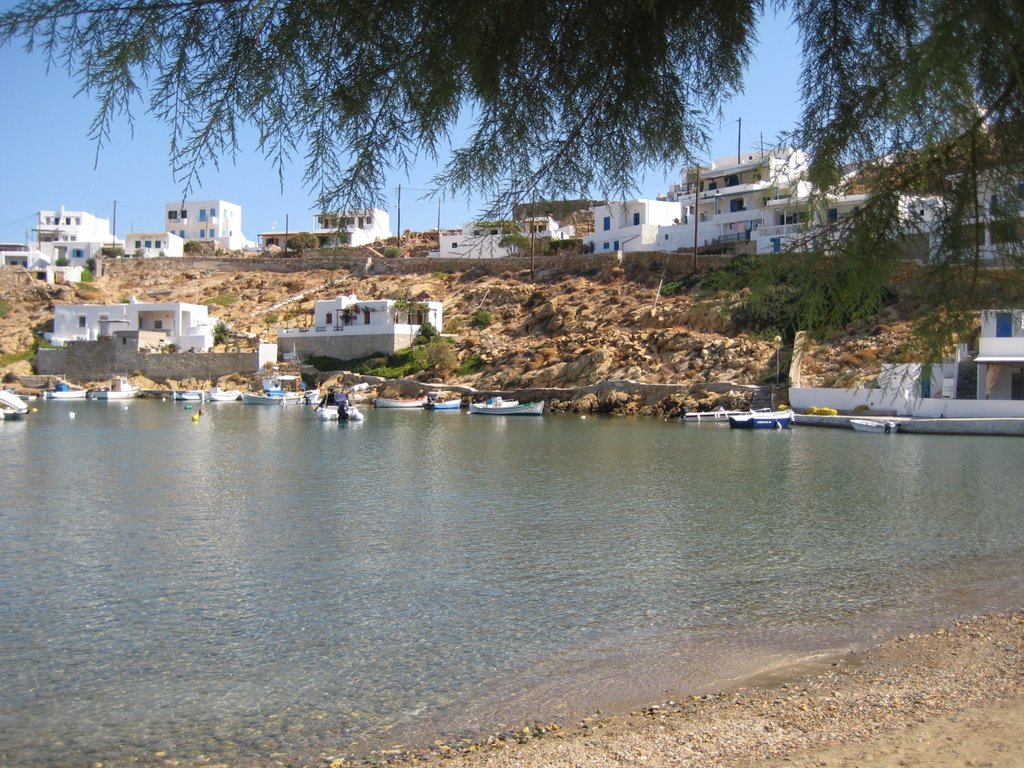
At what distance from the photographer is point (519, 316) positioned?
5538 centimetres

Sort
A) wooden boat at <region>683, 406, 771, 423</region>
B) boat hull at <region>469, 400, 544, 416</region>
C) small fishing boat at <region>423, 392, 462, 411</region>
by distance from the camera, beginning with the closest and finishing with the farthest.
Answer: wooden boat at <region>683, 406, 771, 423</region>
boat hull at <region>469, 400, 544, 416</region>
small fishing boat at <region>423, 392, 462, 411</region>

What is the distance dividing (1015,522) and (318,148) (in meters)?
15.8

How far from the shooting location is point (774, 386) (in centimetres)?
4122

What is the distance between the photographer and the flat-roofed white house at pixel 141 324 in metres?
59.9

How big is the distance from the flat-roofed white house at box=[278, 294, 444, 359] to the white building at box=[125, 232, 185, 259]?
23.4 meters

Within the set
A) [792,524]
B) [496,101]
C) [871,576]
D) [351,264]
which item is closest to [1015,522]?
[792,524]

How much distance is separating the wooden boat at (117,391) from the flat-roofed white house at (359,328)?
9.68 meters

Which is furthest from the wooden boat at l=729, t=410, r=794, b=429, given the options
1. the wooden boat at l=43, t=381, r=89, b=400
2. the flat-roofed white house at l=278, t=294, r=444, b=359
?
the wooden boat at l=43, t=381, r=89, b=400

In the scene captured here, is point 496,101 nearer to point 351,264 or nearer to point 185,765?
point 185,765

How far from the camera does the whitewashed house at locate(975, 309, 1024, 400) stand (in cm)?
3256

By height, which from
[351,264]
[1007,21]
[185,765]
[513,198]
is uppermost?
[351,264]

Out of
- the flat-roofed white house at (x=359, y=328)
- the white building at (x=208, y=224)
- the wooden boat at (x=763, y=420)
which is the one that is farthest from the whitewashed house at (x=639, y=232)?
the white building at (x=208, y=224)

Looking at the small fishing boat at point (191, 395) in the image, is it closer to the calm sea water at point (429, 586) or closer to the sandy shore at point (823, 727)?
the calm sea water at point (429, 586)

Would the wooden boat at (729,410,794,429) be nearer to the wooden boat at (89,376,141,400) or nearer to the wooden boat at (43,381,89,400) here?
the wooden boat at (89,376,141,400)
